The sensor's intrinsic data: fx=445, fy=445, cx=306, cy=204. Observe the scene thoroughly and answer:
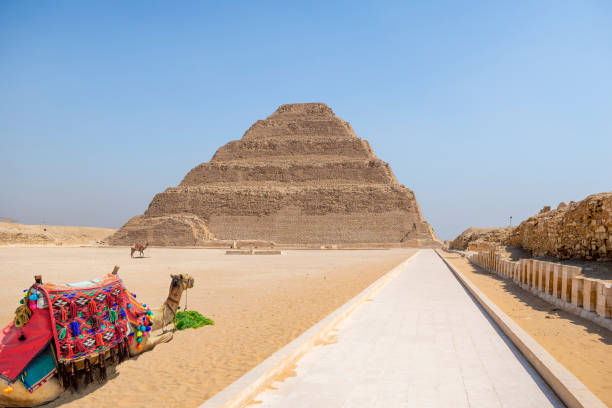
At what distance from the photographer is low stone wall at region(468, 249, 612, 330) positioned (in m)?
7.37

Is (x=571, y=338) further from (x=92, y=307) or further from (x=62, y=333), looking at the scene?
(x=62, y=333)

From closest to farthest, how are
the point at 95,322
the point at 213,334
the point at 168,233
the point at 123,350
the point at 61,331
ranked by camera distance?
the point at 61,331 < the point at 95,322 < the point at 123,350 < the point at 213,334 < the point at 168,233

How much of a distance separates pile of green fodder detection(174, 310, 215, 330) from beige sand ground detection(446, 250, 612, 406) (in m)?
5.02

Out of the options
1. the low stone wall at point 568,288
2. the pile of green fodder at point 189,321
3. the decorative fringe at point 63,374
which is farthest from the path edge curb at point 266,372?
the low stone wall at point 568,288

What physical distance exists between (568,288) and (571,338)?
10.8ft

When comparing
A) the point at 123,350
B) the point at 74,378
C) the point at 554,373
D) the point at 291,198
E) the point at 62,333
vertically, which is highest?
the point at 291,198

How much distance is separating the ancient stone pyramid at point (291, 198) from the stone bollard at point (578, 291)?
4943 centimetres

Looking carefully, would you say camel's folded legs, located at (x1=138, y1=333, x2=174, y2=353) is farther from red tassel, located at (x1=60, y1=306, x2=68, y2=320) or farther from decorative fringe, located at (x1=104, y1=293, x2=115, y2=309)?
red tassel, located at (x1=60, y1=306, x2=68, y2=320)

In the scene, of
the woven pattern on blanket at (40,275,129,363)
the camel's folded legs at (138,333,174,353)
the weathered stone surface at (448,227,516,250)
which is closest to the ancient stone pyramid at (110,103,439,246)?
the weathered stone surface at (448,227,516,250)

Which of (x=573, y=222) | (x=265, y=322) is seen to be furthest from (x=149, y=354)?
(x=573, y=222)

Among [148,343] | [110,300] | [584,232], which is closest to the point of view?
[110,300]

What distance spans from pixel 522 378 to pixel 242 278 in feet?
37.3

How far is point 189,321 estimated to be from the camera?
23.3 ft

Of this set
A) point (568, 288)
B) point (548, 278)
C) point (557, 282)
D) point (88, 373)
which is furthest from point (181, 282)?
point (548, 278)
